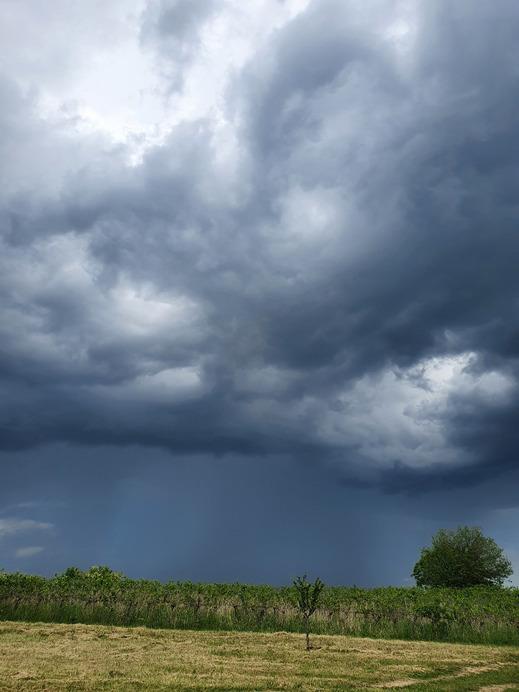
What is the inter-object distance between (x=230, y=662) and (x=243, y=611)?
13105 mm

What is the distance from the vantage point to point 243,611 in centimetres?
3058

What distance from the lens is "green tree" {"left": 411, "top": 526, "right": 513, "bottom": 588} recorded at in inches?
2889

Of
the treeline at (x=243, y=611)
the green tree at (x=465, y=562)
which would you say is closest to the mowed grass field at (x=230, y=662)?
the treeline at (x=243, y=611)

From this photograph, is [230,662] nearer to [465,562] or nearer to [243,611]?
[243,611]

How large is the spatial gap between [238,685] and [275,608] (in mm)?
17137

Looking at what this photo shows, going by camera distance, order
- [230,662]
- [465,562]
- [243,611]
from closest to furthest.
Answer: [230,662]
[243,611]
[465,562]

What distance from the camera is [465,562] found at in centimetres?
7456

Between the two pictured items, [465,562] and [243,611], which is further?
[465,562]

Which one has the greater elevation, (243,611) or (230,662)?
(243,611)

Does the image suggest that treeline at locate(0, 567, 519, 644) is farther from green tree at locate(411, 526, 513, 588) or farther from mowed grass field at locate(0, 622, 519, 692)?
green tree at locate(411, 526, 513, 588)

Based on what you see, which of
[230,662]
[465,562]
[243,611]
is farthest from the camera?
[465,562]

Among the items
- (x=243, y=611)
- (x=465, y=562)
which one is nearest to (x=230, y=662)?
(x=243, y=611)

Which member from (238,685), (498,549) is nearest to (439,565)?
(498,549)

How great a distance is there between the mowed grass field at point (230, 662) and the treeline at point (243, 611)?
337 cm
